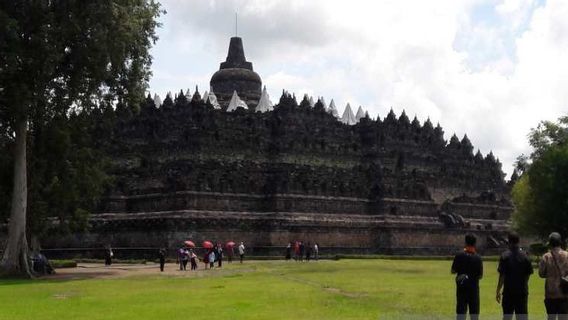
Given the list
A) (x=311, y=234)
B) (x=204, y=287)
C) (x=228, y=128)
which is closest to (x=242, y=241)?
(x=311, y=234)

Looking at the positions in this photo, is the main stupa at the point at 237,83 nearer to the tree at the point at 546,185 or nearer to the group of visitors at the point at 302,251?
the group of visitors at the point at 302,251

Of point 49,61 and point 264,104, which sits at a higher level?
point 264,104

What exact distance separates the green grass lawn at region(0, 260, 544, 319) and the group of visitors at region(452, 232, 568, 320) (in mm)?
3023

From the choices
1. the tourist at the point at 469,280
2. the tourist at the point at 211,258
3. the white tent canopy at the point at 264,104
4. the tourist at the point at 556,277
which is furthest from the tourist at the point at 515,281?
the white tent canopy at the point at 264,104

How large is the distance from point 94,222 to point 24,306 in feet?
115

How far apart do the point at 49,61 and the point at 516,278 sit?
2305cm

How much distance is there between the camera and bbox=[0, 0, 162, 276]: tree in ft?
101

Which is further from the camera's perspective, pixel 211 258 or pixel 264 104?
pixel 264 104

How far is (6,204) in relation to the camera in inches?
1489

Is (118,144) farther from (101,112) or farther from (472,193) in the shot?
(472,193)

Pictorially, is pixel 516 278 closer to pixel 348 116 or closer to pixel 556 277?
pixel 556 277

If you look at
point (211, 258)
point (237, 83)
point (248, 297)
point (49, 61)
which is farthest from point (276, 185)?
point (248, 297)

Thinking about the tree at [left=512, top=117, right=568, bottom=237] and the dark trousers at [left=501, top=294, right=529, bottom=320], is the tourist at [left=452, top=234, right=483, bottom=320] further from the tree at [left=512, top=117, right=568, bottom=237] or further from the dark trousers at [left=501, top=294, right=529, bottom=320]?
the tree at [left=512, top=117, right=568, bottom=237]

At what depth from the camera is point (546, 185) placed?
150 ft
